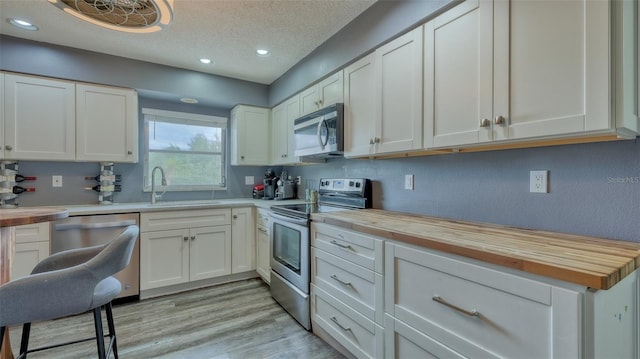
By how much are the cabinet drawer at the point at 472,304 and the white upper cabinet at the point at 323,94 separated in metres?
1.56

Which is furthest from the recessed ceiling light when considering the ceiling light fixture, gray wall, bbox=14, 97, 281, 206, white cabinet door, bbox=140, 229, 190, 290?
white cabinet door, bbox=140, 229, 190, 290

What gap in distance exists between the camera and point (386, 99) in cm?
190

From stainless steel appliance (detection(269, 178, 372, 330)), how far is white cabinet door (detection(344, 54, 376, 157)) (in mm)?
388

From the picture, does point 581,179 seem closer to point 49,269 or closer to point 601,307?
point 601,307

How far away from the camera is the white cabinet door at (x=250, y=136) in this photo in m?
3.52

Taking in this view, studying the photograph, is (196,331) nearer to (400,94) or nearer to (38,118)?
(400,94)

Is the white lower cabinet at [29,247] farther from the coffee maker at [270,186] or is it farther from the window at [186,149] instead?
the coffee maker at [270,186]

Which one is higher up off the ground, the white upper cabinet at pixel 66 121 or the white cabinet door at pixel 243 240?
the white upper cabinet at pixel 66 121

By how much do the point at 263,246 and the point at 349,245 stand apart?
1619 millimetres

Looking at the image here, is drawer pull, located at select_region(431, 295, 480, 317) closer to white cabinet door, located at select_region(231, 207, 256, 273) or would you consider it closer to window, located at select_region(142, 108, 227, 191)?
white cabinet door, located at select_region(231, 207, 256, 273)

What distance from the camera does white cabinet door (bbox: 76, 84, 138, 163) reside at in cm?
270

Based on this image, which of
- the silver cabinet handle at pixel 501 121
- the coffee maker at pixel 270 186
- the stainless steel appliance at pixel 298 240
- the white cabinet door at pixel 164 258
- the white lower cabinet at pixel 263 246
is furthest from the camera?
the coffee maker at pixel 270 186

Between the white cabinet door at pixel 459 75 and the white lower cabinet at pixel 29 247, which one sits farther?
the white lower cabinet at pixel 29 247

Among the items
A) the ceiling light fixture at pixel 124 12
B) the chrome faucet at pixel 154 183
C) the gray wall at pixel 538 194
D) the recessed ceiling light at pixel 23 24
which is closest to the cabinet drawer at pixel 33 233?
the chrome faucet at pixel 154 183
